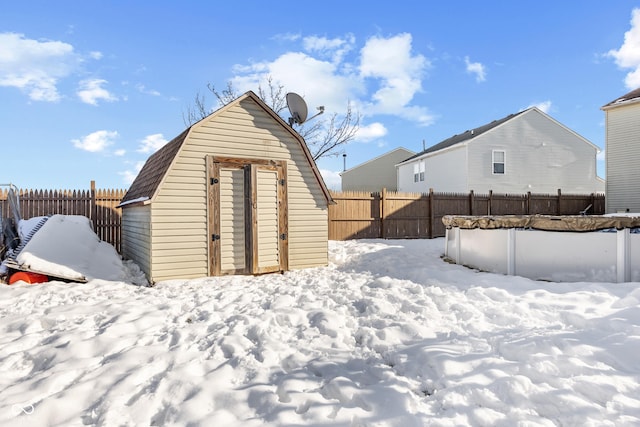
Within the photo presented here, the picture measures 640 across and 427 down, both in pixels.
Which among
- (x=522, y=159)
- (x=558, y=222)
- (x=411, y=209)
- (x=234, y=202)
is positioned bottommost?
(x=558, y=222)

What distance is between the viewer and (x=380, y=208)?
14.2 meters

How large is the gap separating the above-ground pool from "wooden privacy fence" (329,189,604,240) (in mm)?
5917

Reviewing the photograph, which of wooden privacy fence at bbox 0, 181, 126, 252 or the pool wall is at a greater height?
wooden privacy fence at bbox 0, 181, 126, 252

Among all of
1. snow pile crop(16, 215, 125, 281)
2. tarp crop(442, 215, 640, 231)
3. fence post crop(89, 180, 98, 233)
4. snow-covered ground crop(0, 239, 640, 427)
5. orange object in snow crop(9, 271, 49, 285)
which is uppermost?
fence post crop(89, 180, 98, 233)

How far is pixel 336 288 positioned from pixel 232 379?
10.9 ft

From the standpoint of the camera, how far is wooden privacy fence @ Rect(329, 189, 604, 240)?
44.8 ft

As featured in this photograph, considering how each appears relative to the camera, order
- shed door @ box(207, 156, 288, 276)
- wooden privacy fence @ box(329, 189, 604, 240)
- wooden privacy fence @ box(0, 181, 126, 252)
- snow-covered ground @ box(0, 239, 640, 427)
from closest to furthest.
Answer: snow-covered ground @ box(0, 239, 640, 427), shed door @ box(207, 156, 288, 276), wooden privacy fence @ box(0, 181, 126, 252), wooden privacy fence @ box(329, 189, 604, 240)

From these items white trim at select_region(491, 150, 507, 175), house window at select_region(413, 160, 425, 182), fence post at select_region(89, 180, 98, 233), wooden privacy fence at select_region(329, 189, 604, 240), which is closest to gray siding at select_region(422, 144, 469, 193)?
house window at select_region(413, 160, 425, 182)

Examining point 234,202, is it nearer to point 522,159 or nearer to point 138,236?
point 138,236

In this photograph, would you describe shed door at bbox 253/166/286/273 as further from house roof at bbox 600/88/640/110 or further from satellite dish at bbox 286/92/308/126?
house roof at bbox 600/88/640/110

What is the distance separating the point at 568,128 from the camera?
20219 millimetres

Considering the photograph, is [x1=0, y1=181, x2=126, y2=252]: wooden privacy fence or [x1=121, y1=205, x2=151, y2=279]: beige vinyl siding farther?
[x1=0, y1=181, x2=126, y2=252]: wooden privacy fence

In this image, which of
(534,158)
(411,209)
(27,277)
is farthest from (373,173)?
(27,277)

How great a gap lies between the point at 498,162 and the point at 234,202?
17247mm
